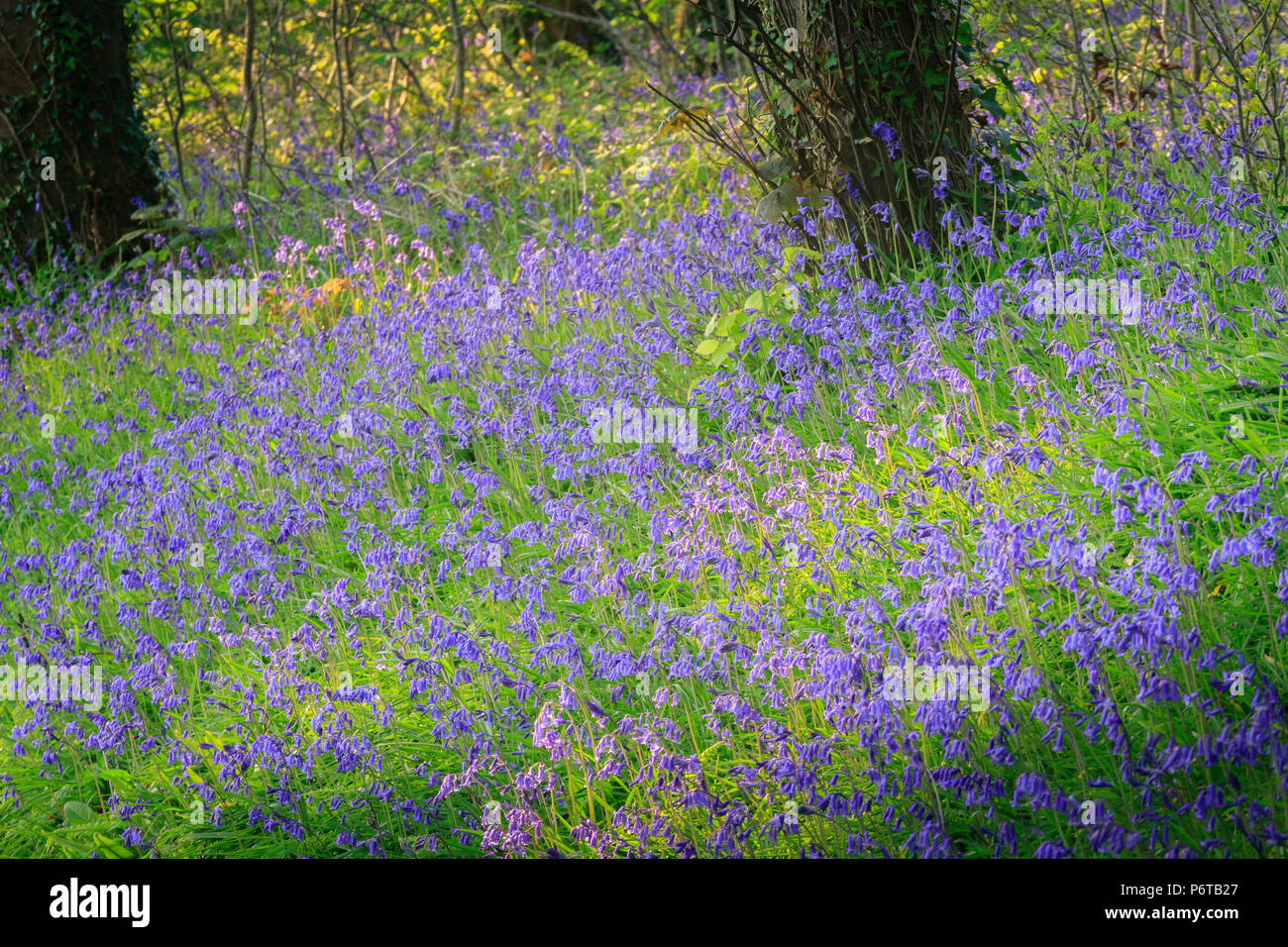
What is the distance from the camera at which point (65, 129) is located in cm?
804

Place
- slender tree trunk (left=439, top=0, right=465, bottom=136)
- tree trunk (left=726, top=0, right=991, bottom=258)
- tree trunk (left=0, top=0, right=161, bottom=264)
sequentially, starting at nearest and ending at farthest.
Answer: tree trunk (left=726, top=0, right=991, bottom=258) → tree trunk (left=0, top=0, right=161, bottom=264) → slender tree trunk (left=439, top=0, right=465, bottom=136)

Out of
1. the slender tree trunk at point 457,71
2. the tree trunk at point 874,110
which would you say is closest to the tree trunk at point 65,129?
the slender tree trunk at point 457,71

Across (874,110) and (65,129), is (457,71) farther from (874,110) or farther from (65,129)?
(874,110)

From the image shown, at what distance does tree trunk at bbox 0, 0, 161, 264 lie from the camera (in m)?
7.93

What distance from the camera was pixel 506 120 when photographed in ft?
30.7

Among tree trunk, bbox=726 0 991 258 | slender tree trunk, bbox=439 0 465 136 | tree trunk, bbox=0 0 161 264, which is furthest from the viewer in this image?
slender tree trunk, bbox=439 0 465 136

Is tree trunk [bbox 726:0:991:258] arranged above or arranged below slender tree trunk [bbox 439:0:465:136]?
below

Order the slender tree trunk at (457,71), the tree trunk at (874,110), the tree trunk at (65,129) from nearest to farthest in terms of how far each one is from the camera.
→ 1. the tree trunk at (874,110)
2. the tree trunk at (65,129)
3. the slender tree trunk at (457,71)

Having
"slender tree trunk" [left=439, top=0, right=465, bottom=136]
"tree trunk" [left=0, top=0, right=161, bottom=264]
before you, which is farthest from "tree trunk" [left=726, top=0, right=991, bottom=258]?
"tree trunk" [left=0, top=0, right=161, bottom=264]

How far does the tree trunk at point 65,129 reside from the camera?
7926 millimetres

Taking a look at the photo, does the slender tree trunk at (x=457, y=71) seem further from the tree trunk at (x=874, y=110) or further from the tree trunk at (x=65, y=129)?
the tree trunk at (x=874, y=110)

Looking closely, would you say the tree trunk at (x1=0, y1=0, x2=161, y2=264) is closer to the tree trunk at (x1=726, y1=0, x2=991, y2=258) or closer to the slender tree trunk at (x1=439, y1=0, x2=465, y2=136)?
the slender tree trunk at (x1=439, y1=0, x2=465, y2=136)

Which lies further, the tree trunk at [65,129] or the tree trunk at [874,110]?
the tree trunk at [65,129]

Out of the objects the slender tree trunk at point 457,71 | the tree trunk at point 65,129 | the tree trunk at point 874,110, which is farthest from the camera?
the slender tree trunk at point 457,71
